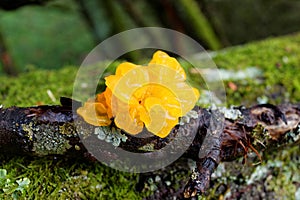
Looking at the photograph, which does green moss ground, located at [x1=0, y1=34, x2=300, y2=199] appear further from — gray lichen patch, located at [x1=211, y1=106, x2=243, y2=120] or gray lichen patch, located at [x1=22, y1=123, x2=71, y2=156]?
gray lichen patch, located at [x1=211, y1=106, x2=243, y2=120]

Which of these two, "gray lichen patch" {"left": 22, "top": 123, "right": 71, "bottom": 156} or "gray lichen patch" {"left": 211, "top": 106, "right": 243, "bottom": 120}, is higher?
"gray lichen patch" {"left": 211, "top": 106, "right": 243, "bottom": 120}

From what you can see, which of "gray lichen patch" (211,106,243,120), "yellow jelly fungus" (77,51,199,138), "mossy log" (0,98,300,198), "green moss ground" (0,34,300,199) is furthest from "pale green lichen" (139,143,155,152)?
"gray lichen patch" (211,106,243,120)

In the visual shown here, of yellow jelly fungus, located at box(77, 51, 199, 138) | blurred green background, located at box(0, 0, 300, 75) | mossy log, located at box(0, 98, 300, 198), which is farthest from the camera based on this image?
blurred green background, located at box(0, 0, 300, 75)

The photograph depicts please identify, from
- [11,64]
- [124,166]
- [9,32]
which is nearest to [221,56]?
[124,166]

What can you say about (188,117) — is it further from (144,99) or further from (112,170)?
(112,170)

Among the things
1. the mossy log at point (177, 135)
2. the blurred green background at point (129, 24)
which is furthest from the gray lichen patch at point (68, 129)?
the blurred green background at point (129, 24)

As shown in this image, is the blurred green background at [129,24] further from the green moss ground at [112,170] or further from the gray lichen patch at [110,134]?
the gray lichen patch at [110,134]

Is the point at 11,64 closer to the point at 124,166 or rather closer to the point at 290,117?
the point at 124,166

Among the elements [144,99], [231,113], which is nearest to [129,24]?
[231,113]
